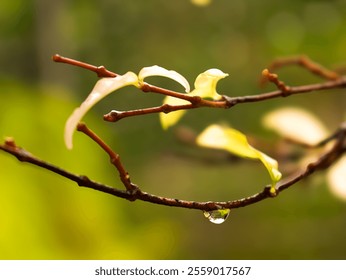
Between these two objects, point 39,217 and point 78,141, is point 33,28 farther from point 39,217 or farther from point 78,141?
point 39,217

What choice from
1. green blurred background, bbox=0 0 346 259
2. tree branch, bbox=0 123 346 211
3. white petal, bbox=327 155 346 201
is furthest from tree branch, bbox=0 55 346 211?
green blurred background, bbox=0 0 346 259

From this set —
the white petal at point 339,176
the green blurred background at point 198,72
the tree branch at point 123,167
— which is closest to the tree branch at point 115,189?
the tree branch at point 123,167

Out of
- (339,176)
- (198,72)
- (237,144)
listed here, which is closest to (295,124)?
(339,176)

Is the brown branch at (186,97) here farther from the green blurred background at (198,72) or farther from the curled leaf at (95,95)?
the green blurred background at (198,72)

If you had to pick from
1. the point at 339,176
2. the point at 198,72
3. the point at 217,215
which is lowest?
the point at 198,72

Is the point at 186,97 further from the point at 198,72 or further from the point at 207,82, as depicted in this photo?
the point at 198,72
